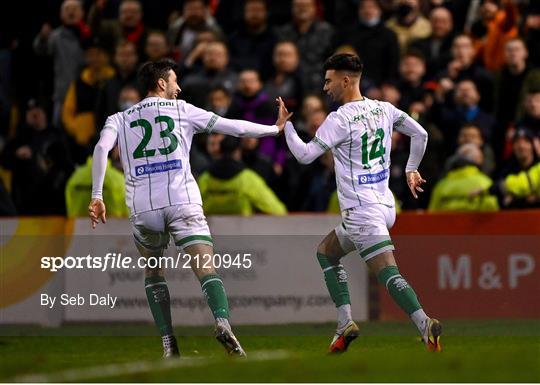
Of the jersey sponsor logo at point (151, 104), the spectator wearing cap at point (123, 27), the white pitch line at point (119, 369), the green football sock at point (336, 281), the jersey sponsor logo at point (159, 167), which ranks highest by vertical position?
the spectator wearing cap at point (123, 27)

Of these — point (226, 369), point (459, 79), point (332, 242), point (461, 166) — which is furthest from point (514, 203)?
point (226, 369)

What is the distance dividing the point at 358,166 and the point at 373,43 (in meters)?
7.40

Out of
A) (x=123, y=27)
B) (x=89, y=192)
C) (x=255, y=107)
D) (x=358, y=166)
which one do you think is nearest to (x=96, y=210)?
(x=358, y=166)

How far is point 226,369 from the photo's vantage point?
11.4 meters

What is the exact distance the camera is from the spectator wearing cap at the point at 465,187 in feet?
59.6

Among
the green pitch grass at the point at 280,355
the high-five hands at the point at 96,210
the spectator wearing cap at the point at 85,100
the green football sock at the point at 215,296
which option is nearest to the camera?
the green pitch grass at the point at 280,355

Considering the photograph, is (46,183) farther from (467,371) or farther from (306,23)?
(467,371)

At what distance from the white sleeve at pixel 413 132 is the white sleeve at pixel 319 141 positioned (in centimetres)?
57

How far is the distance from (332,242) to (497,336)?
282cm

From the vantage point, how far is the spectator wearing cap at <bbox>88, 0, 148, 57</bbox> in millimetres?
21797

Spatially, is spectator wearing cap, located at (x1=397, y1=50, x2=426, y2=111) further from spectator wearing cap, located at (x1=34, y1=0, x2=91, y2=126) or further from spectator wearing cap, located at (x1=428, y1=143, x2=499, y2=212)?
spectator wearing cap, located at (x1=34, y1=0, x2=91, y2=126)

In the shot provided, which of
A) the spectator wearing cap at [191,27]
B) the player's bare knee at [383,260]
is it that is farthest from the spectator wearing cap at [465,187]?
the player's bare knee at [383,260]

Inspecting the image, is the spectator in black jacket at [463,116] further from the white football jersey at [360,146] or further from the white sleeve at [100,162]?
the white sleeve at [100,162]

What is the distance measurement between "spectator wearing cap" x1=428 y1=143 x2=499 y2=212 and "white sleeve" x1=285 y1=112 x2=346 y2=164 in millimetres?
5365
